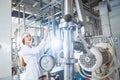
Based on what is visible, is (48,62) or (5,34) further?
(48,62)

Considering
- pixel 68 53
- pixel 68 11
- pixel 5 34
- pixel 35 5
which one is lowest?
pixel 68 53

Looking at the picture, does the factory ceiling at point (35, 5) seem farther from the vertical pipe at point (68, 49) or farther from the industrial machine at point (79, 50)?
the vertical pipe at point (68, 49)

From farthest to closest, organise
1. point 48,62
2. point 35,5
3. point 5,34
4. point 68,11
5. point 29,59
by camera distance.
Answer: point 35,5, point 29,59, point 48,62, point 68,11, point 5,34

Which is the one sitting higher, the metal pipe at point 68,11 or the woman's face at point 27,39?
the metal pipe at point 68,11

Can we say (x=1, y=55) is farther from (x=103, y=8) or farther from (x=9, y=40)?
(x=103, y=8)

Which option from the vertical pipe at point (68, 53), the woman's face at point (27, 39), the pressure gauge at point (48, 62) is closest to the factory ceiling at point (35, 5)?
the woman's face at point (27, 39)

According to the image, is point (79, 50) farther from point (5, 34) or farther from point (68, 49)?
point (5, 34)

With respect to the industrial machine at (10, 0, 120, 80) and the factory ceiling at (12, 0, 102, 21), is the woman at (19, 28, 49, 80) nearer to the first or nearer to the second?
the industrial machine at (10, 0, 120, 80)

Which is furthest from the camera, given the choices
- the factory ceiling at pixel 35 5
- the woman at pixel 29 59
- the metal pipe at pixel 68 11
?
the factory ceiling at pixel 35 5

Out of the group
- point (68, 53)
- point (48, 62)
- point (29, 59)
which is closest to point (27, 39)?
point (29, 59)

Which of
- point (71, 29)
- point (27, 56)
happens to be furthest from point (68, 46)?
point (27, 56)

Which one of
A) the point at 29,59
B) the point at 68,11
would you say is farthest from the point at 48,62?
the point at 29,59

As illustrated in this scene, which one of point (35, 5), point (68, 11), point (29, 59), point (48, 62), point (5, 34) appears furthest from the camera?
point (35, 5)

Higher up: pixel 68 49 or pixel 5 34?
pixel 5 34
